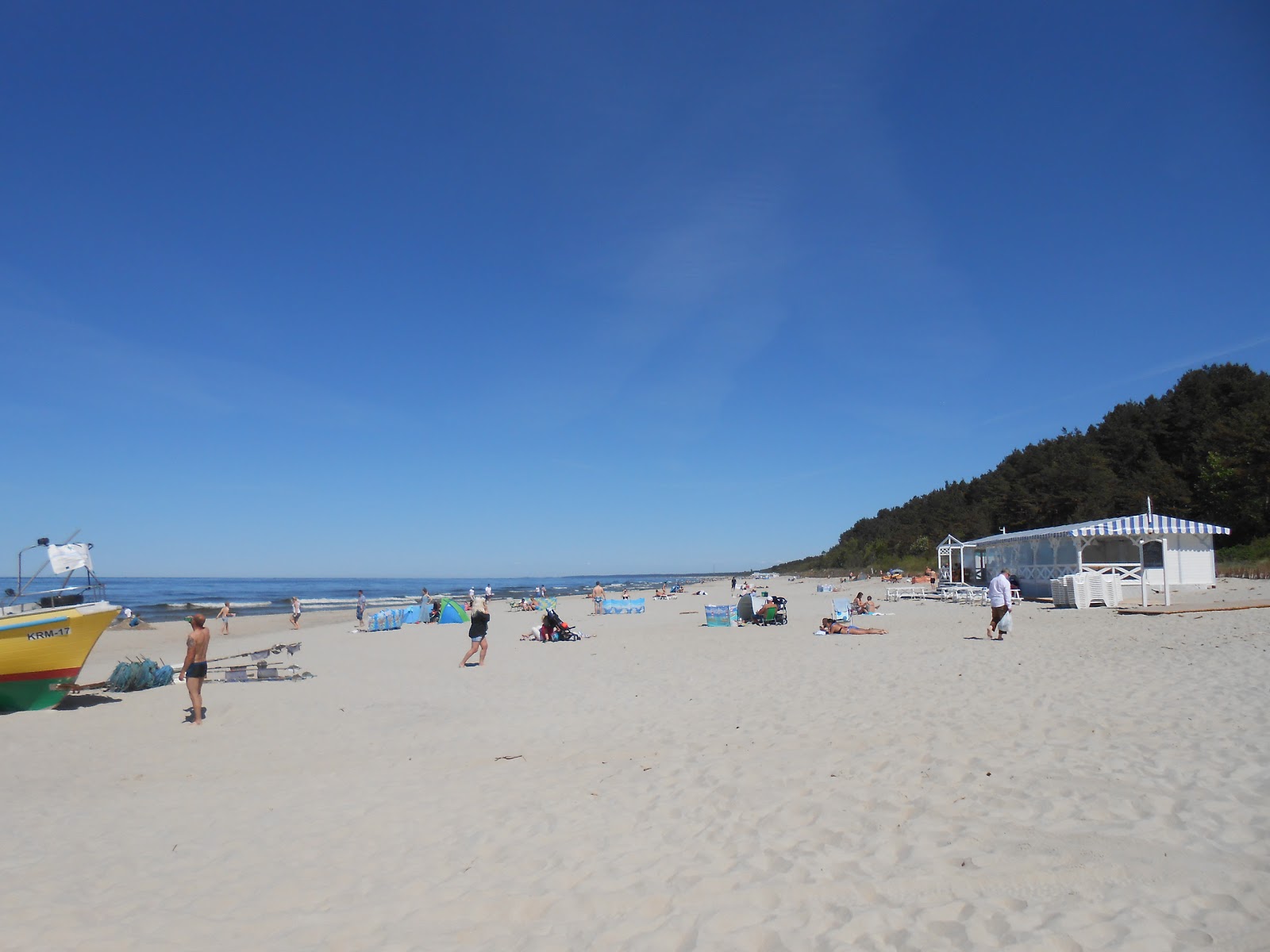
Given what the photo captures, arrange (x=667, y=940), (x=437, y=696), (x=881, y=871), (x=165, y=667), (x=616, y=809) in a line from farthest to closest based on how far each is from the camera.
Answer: (x=165, y=667) < (x=437, y=696) < (x=616, y=809) < (x=881, y=871) < (x=667, y=940)

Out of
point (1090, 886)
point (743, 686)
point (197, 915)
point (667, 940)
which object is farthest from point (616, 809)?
point (743, 686)

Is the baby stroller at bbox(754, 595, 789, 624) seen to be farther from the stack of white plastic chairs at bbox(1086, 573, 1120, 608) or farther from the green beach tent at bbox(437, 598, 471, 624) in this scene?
the green beach tent at bbox(437, 598, 471, 624)

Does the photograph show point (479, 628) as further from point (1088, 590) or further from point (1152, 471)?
point (1152, 471)

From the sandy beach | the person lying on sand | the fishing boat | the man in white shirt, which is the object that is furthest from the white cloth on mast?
the man in white shirt

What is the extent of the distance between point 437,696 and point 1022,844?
8.38 meters

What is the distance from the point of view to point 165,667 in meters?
12.6

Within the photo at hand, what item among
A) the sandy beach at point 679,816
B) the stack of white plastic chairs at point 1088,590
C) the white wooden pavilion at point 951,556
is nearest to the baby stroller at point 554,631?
the sandy beach at point 679,816

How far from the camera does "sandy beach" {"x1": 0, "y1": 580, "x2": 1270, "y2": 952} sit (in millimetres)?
3518

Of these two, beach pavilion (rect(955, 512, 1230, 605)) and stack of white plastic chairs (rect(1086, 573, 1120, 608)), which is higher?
beach pavilion (rect(955, 512, 1230, 605))

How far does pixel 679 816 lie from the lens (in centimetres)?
497

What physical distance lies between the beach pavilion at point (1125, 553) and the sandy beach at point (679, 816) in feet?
44.1

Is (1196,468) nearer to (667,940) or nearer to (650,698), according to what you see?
(650,698)

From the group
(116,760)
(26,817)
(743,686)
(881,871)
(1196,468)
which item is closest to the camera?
(881,871)

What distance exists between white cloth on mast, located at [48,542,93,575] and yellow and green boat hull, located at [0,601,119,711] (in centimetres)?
206
